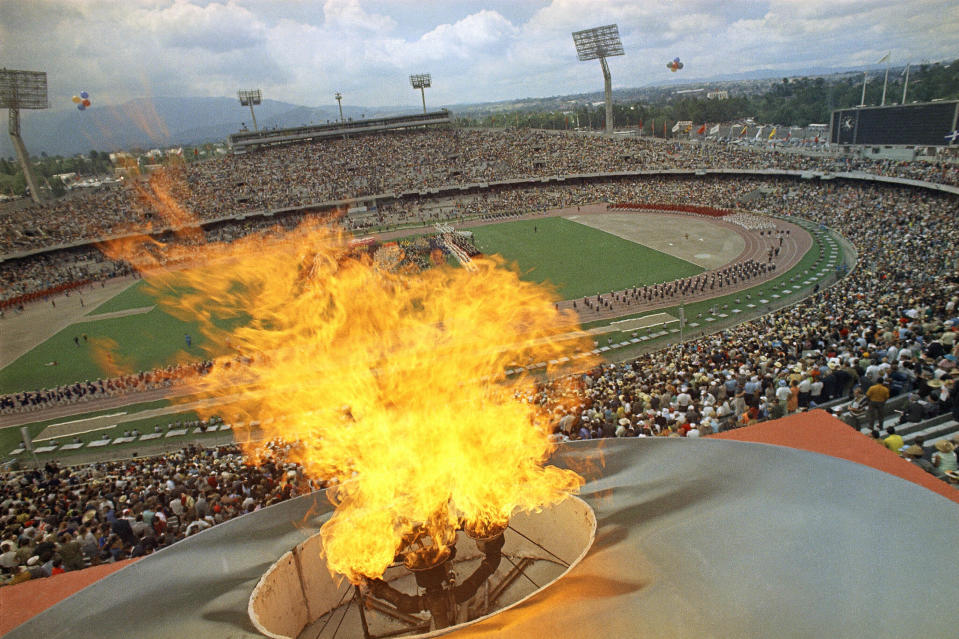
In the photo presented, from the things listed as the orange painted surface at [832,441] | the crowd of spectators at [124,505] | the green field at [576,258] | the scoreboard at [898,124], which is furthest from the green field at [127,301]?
the scoreboard at [898,124]

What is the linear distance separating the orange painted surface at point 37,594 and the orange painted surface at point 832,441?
7417mm

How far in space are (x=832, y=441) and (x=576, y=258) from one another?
3302 centimetres

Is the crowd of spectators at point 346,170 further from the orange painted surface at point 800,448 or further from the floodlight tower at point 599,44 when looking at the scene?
the orange painted surface at point 800,448

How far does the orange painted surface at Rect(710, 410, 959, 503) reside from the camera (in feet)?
20.0

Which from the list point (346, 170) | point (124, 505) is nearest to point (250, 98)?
point (346, 170)

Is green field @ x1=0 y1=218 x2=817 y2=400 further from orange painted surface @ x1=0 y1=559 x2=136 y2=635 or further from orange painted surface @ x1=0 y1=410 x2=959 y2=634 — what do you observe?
orange painted surface @ x1=0 y1=559 x2=136 y2=635

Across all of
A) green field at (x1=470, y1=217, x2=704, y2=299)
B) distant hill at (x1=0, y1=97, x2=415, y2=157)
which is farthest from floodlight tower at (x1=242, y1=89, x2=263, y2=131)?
green field at (x1=470, y1=217, x2=704, y2=299)

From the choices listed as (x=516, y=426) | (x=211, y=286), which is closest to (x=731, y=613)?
(x=516, y=426)

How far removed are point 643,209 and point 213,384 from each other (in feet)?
138

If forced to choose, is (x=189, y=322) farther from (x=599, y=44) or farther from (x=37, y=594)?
(x=599, y=44)

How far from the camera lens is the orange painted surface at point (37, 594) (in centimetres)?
586

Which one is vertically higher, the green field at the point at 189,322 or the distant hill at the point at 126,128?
the distant hill at the point at 126,128

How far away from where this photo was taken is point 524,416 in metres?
6.37

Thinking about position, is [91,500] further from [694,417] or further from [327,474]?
[694,417]
